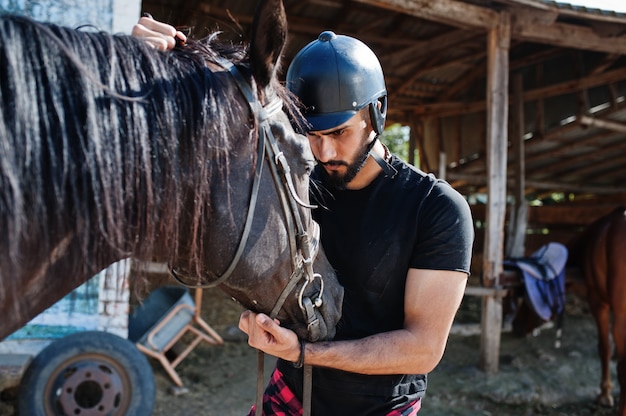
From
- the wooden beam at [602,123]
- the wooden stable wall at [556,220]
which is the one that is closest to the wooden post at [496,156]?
the wooden beam at [602,123]

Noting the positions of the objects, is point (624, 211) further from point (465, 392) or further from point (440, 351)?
point (440, 351)

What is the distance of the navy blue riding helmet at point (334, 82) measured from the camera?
1.61 m

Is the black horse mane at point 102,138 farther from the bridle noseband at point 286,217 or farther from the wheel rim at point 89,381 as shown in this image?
→ the wheel rim at point 89,381

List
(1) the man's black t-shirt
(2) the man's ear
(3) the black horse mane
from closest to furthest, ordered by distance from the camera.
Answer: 1. (3) the black horse mane
2. (1) the man's black t-shirt
3. (2) the man's ear

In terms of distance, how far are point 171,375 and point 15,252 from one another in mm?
4272

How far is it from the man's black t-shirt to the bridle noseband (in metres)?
0.30

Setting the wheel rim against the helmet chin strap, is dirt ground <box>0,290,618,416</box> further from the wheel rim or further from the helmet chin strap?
the helmet chin strap

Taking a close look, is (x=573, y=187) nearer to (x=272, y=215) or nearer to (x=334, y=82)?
(x=334, y=82)

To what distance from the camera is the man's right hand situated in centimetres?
119

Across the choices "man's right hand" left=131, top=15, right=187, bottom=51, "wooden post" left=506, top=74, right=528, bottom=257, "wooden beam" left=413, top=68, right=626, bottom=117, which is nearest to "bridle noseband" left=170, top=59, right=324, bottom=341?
"man's right hand" left=131, top=15, right=187, bottom=51

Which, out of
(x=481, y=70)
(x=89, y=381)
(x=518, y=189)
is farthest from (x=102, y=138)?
(x=481, y=70)

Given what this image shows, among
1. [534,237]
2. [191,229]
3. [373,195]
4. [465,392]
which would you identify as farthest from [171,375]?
[534,237]

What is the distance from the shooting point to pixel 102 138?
3.26 ft

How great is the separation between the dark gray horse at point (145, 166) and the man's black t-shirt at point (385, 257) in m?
0.34
